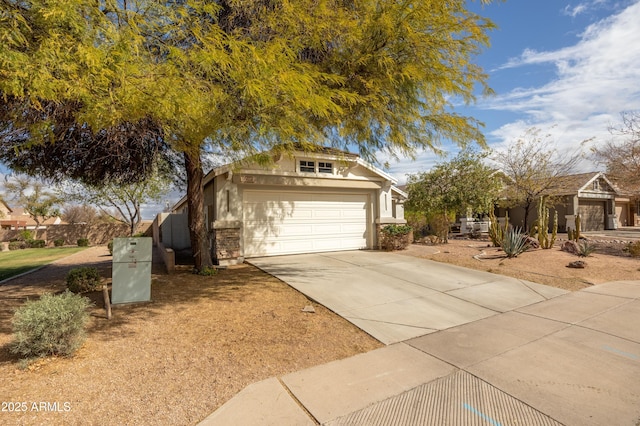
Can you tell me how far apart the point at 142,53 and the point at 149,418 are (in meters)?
4.69

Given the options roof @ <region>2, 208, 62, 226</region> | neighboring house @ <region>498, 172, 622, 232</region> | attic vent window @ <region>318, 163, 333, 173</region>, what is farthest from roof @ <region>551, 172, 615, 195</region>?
roof @ <region>2, 208, 62, 226</region>

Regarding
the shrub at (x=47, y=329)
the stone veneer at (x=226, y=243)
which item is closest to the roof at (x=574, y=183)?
the stone veneer at (x=226, y=243)

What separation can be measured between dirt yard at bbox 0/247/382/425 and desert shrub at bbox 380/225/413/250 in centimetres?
706

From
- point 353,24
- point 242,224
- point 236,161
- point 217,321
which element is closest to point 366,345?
point 217,321

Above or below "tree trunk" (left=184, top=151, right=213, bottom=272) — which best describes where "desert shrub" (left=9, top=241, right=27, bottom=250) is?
below

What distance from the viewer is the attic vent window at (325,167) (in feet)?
41.0

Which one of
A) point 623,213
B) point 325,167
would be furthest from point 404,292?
point 623,213

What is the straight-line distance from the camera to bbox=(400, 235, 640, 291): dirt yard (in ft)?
27.1

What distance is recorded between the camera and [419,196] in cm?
1827

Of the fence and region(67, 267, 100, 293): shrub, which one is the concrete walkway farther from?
the fence

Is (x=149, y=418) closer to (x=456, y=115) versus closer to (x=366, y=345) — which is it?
(x=366, y=345)

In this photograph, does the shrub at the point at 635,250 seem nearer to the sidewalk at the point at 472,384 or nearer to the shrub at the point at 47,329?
the sidewalk at the point at 472,384

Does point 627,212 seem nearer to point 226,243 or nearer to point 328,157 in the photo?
point 328,157

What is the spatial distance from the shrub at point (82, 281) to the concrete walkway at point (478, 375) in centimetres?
537
